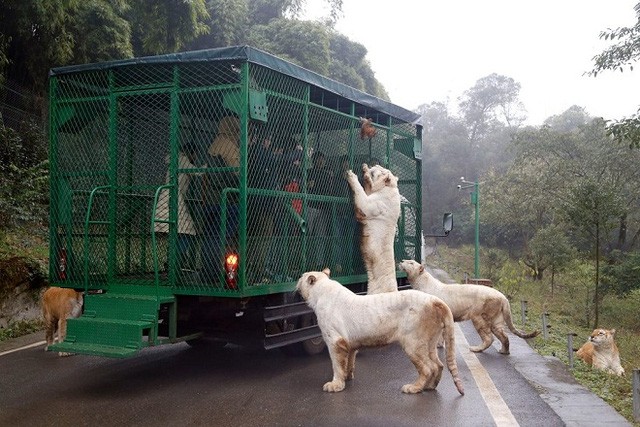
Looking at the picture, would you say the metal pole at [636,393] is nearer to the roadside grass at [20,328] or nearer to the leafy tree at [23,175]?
the roadside grass at [20,328]

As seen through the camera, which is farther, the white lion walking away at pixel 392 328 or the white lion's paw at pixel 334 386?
the white lion's paw at pixel 334 386

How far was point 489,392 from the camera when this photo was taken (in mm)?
6254

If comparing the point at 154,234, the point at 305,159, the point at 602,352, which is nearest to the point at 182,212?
the point at 154,234

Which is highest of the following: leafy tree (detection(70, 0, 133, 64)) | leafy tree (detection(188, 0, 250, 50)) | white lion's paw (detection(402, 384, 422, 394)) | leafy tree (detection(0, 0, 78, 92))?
leafy tree (detection(188, 0, 250, 50))

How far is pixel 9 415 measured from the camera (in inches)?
214

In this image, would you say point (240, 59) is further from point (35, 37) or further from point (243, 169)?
point (35, 37)

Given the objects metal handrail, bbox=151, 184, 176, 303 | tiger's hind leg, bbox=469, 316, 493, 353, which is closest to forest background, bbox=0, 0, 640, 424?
tiger's hind leg, bbox=469, 316, 493, 353

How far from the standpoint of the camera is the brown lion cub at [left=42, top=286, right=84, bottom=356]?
7.66m

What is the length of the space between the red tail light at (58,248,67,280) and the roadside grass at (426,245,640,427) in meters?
5.99

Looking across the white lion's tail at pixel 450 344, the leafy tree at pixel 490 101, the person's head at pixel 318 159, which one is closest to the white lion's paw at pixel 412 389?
the white lion's tail at pixel 450 344

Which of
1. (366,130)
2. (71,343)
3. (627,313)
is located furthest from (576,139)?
(71,343)

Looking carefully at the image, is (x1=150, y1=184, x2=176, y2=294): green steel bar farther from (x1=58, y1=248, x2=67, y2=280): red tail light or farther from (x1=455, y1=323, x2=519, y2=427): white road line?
(x1=455, y1=323, x2=519, y2=427): white road line

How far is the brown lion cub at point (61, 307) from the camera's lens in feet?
25.1

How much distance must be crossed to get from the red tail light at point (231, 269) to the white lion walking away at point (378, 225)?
2357mm
